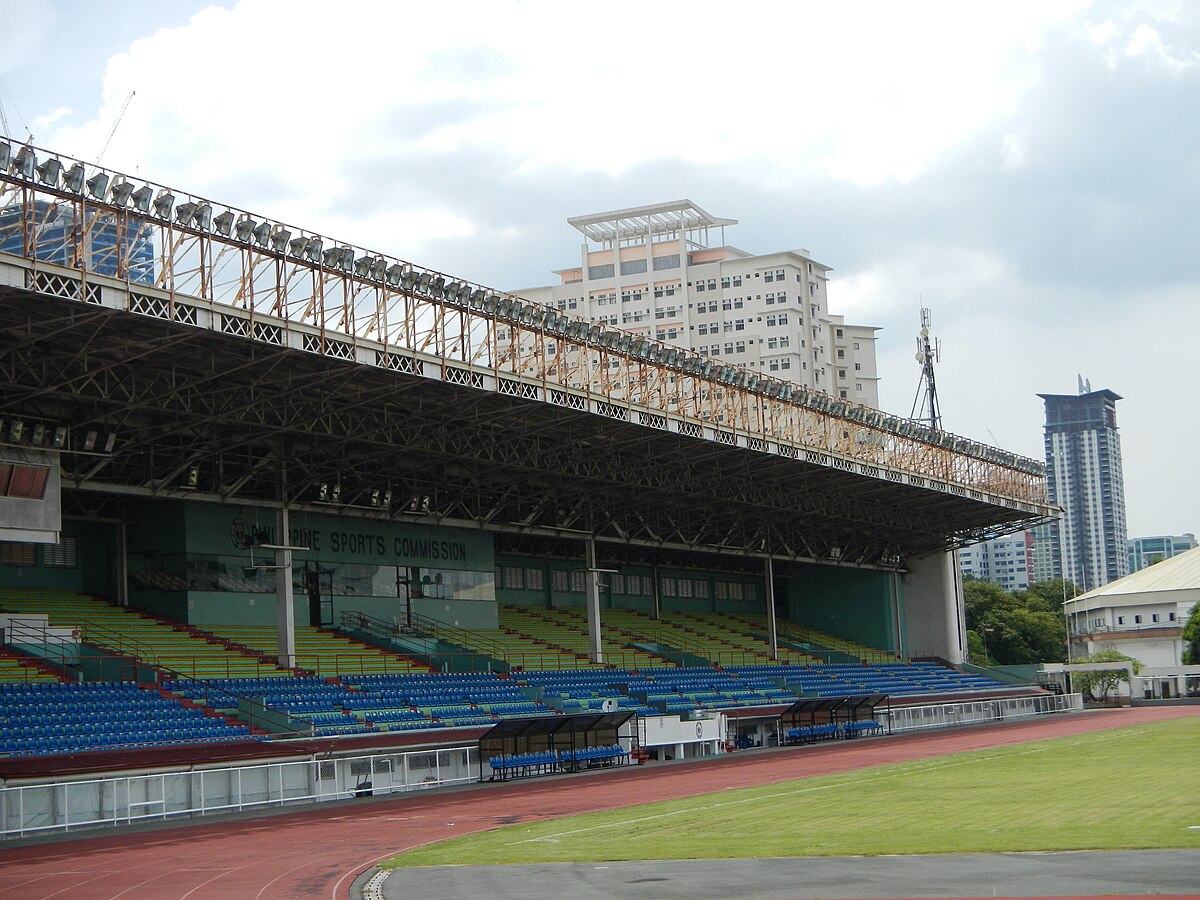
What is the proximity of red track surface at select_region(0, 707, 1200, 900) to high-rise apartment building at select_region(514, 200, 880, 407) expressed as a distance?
293ft

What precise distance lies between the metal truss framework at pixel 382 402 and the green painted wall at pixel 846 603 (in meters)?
16.4

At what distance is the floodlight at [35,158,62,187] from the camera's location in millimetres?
31516

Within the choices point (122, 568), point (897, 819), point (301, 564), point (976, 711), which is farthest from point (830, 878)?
point (976, 711)

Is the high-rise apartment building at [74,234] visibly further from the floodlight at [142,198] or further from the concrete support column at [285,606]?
the concrete support column at [285,606]

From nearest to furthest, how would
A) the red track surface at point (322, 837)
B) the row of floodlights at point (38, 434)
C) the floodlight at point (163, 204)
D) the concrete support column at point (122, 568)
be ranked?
the red track surface at point (322, 837) < the floodlight at point (163, 204) < the row of floodlights at point (38, 434) < the concrete support column at point (122, 568)

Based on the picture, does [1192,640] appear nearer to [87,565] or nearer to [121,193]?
[87,565]

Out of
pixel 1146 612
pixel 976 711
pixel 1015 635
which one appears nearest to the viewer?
pixel 976 711

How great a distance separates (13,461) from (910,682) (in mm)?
54876

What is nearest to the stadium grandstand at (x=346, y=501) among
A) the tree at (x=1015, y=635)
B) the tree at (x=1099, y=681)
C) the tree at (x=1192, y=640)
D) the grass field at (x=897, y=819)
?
the grass field at (x=897, y=819)

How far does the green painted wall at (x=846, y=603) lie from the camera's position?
294 ft

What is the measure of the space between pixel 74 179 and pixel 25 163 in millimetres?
1254

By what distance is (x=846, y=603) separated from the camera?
9112cm

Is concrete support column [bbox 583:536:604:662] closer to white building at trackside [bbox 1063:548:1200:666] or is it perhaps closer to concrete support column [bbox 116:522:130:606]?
concrete support column [bbox 116:522:130:606]

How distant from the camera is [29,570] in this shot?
45.7m
